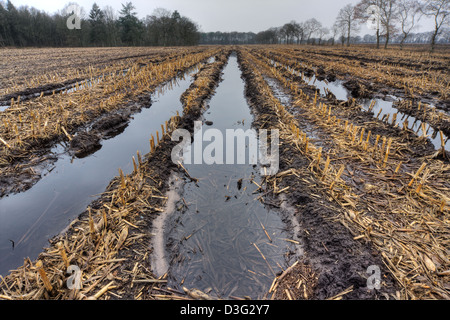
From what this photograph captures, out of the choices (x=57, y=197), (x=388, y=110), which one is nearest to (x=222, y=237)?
(x=57, y=197)

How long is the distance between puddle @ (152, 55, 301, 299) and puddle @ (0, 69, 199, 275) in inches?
63.7

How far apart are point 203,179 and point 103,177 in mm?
2209

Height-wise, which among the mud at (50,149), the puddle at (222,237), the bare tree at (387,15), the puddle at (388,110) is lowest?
the puddle at (222,237)

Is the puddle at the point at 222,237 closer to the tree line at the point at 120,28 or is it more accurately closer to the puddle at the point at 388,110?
the puddle at the point at 388,110

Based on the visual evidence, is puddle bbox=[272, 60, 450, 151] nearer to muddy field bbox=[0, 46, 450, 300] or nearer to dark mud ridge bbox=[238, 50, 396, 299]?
muddy field bbox=[0, 46, 450, 300]

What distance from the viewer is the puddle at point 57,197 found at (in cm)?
328

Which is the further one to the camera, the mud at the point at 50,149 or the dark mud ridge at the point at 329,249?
the mud at the point at 50,149

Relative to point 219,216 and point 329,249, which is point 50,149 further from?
point 329,249

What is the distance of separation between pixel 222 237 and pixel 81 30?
7198cm

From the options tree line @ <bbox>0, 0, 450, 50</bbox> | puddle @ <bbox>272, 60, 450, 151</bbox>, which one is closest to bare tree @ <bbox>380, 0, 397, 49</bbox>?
tree line @ <bbox>0, 0, 450, 50</bbox>

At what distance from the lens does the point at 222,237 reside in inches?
137

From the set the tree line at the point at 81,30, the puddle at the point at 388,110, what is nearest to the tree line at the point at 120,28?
the tree line at the point at 81,30

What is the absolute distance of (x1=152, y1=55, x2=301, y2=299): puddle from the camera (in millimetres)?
2861

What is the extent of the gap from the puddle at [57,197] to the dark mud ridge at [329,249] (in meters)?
3.74
